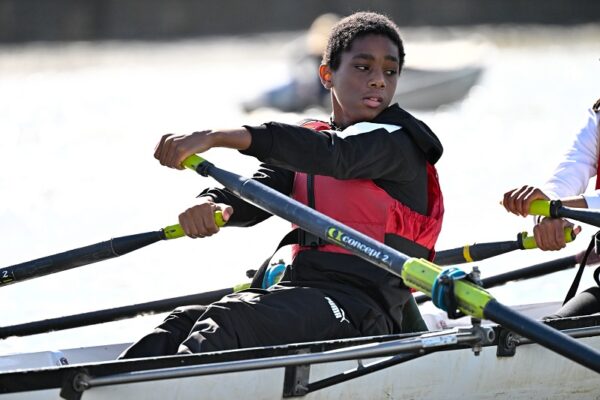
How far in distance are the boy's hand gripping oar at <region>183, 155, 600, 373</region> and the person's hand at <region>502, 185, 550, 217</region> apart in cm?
108

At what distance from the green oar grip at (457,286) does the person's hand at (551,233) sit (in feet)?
3.93

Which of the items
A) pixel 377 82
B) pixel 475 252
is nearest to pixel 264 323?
pixel 377 82

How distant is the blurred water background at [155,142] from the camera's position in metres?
8.91

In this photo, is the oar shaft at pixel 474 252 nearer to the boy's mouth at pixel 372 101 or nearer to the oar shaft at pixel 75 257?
the boy's mouth at pixel 372 101

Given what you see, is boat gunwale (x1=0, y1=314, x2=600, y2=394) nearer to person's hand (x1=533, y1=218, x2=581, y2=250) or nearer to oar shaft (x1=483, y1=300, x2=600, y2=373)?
oar shaft (x1=483, y1=300, x2=600, y2=373)

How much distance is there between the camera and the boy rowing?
4.62 metres

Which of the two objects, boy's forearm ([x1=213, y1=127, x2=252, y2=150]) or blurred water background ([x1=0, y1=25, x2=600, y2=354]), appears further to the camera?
blurred water background ([x1=0, y1=25, x2=600, y2=354])

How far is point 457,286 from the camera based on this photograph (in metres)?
4.22

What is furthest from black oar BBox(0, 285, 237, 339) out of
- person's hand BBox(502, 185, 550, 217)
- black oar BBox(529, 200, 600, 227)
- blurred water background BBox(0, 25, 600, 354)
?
black oar BBox(529, 200, 600, 227)

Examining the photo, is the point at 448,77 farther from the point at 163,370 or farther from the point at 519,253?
the point at 163,370

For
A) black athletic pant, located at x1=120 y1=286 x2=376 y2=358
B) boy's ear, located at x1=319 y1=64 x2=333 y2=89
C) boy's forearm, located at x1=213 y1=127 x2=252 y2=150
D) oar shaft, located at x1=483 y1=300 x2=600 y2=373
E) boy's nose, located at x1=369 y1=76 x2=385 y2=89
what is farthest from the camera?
→ boy's ear, located at x1=319 y1=64 x2=333 y2=89

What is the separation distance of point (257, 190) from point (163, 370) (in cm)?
77

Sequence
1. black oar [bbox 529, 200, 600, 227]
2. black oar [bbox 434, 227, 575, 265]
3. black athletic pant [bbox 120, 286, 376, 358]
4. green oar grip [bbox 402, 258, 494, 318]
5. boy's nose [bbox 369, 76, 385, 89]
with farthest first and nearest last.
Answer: black oar [bbox 434, 227, 575, 265] → black oar [bbox 529, 200, 600, 227] → boy's nose [bbox 369, 76, 385, 89] → black athletic pant [bbox 120, 286, 376, 358] → green oar grip [bbox 402, 258, 494, 318]

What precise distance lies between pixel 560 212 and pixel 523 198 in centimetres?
17
